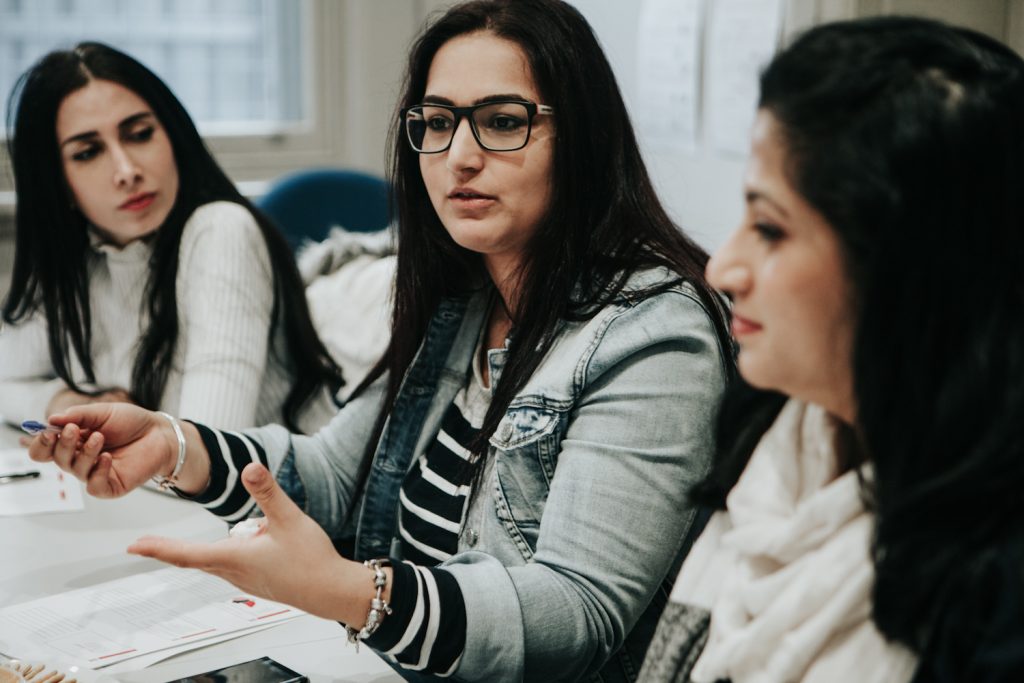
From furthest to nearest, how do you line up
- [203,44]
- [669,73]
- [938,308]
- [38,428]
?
[203,44], [669,73], [38,428], [938,308]

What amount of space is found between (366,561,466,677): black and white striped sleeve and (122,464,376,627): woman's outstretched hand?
31 millimetres

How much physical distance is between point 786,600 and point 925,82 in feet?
1.28

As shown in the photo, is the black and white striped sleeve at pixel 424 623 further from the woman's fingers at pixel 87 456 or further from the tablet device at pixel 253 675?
the woman's fingers at pixel 87 456

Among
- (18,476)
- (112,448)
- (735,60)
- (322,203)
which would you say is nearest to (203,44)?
(322,203)

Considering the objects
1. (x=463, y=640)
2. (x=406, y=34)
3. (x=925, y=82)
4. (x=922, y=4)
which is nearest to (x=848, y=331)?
(x=925, y=82)

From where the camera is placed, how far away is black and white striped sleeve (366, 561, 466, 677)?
1.05m

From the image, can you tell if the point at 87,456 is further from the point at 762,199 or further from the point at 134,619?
the point at 762,199

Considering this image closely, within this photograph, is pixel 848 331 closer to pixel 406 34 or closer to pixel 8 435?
pixel 8 435

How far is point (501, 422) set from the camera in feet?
4.30

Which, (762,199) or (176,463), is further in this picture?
(176,463)

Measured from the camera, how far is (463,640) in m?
1.09

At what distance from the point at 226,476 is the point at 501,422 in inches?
17.2

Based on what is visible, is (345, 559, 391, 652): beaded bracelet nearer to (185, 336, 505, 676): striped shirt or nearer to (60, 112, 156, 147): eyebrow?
(185, 336, 505, 676): striped shirt

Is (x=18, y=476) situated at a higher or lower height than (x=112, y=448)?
lower
